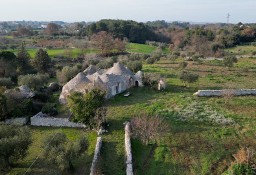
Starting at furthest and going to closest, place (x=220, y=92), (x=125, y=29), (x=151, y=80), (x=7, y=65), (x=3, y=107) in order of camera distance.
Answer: (x=125, y=29), (x=7, y=65), (x=151, y=80), (x=220, y=92), (x=3, y=107)

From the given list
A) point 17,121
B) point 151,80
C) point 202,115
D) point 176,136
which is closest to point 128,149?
point 176,136

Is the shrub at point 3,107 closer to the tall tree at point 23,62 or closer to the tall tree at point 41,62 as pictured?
the tall tree at point 23,62

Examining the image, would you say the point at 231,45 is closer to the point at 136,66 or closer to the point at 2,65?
the point at 136,66

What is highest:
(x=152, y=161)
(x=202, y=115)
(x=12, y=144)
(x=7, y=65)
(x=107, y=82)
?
(x=7, y=65)

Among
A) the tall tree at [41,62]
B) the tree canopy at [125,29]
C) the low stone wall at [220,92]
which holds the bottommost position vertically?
the low stone wall at [220,92]

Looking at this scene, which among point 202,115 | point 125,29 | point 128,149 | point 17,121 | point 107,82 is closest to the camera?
point 128,149

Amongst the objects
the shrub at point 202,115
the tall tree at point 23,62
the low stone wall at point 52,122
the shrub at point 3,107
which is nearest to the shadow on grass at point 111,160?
the low stone wall at point 52,122

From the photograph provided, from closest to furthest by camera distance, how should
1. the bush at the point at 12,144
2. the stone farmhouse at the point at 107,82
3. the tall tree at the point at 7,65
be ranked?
the bush at the point at 12,144, the stone farmhouse at the point at 107,82, the tall tree at the point at 7,65

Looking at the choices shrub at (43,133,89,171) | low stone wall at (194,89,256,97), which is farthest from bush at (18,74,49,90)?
low stone wall at (194,89,256,97)

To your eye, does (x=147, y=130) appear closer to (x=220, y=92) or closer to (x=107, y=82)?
(x=107, y=82)

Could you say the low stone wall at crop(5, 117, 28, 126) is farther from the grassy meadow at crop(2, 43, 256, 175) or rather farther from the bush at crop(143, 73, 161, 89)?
the bush at crop(143, 73, 161, 89)
